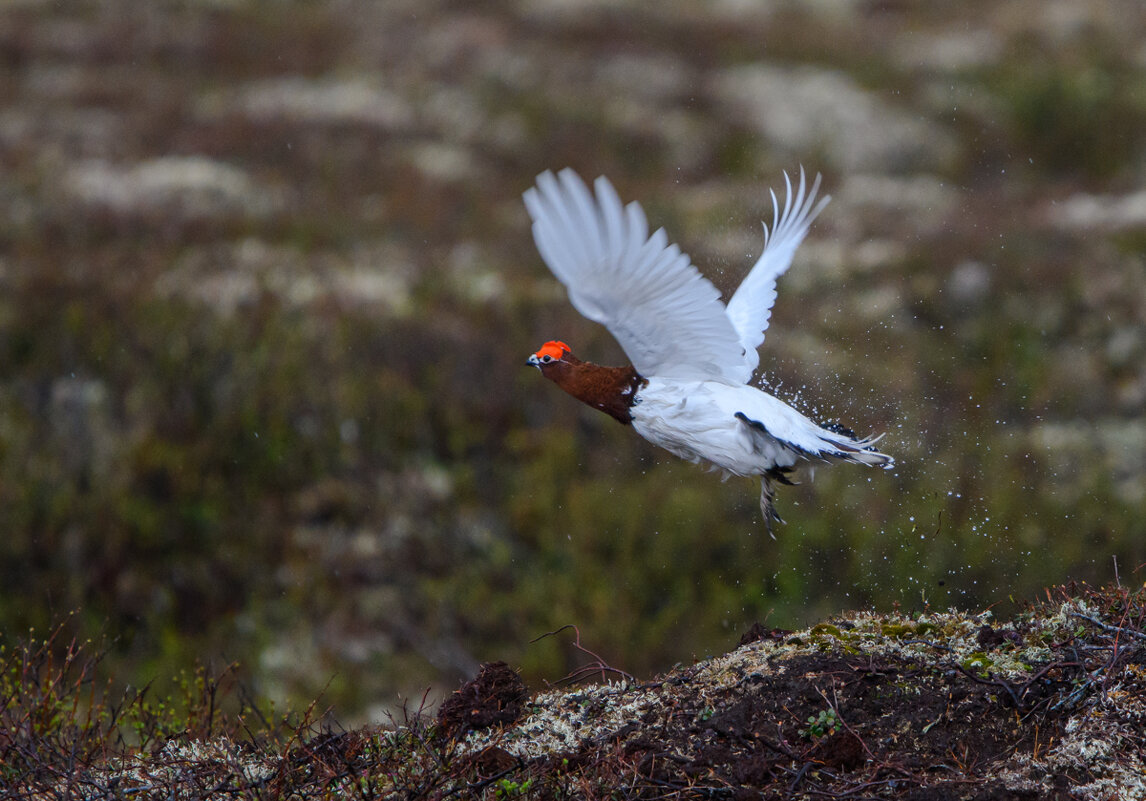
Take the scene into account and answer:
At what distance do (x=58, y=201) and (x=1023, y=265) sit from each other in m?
11.2

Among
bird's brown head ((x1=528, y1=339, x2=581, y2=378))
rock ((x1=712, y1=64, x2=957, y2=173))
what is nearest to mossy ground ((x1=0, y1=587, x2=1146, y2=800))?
bird's brown head ((x1=528, y1=339, x2=581, y2=378))

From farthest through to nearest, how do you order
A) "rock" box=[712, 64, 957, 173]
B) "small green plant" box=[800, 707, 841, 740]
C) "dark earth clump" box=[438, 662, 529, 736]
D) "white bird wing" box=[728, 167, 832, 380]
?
"rock" box=[712, 64, 957, 173], "white bird wing" box=[728, 167, 832, 380], "dark earth clump" box=[438, 662, 529, 736], "small green plant" box=[800, 707, 841, 740]

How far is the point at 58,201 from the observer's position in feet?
41.3

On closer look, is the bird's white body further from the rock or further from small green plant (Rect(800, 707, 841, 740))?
the rock

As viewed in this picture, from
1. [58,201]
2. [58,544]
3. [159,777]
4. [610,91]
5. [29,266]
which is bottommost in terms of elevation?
[58,544]

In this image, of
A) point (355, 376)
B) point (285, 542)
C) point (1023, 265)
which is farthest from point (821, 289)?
point (285, 542)

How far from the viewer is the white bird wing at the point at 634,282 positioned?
3.78 m

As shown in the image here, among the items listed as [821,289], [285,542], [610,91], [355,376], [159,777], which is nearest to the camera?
[159,777]

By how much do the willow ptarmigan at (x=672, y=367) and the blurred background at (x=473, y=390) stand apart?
232 centimetres

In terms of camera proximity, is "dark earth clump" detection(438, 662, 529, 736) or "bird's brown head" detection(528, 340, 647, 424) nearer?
"dark earth clump" detection(438, 662, 529, 736)

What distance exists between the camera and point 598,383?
180 inches

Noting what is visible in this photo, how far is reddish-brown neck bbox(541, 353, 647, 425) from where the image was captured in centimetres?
457

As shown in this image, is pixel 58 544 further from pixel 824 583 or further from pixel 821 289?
pixel 821 289

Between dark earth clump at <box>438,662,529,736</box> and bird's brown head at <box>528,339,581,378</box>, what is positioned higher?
bird's brown head at <box>528,339,581,378</box>
